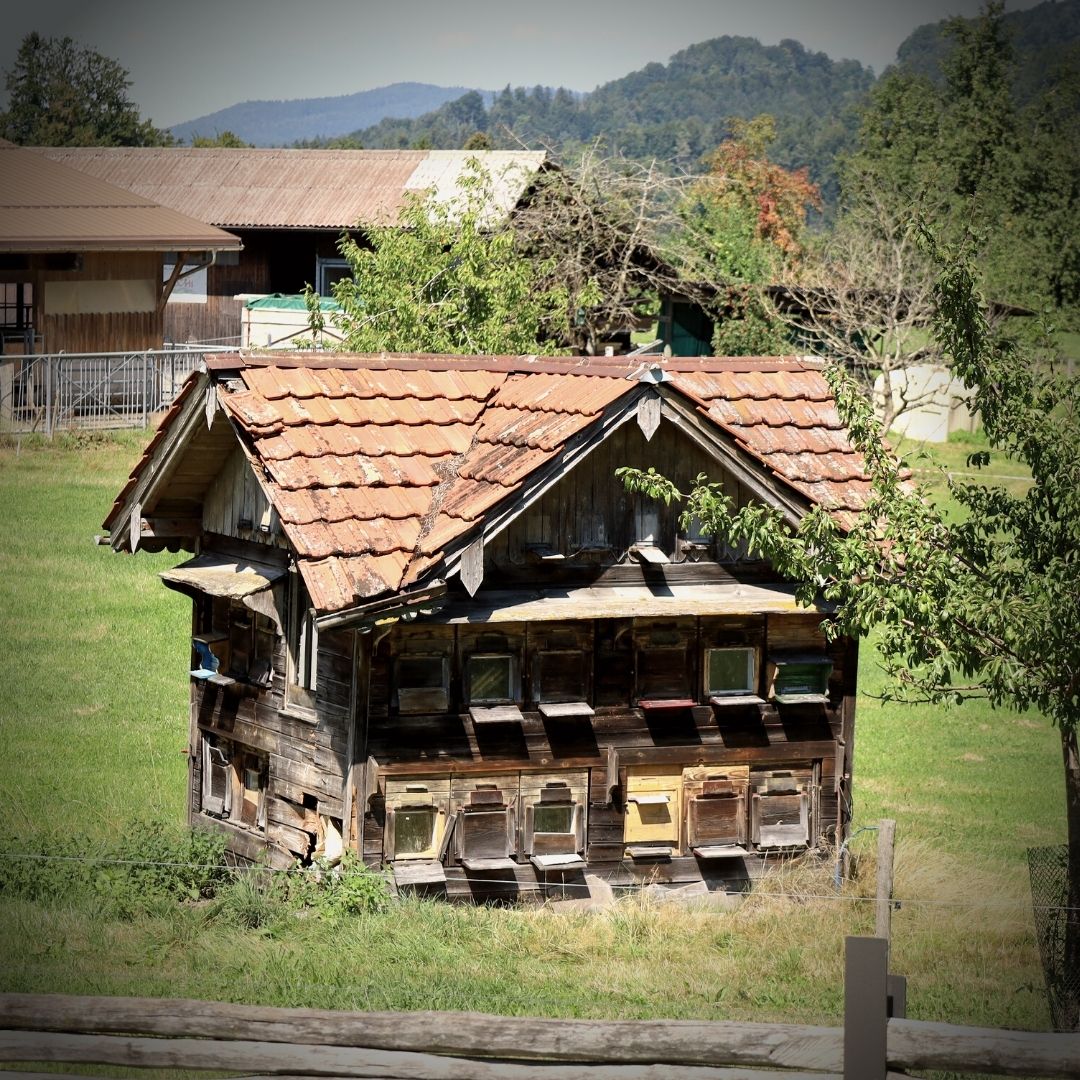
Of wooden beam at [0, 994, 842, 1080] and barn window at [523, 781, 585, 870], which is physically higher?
wooden beam at [0, 994, 842, 1080]

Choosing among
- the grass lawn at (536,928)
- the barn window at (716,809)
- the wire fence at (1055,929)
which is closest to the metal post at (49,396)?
the grass lawn at (536,928)

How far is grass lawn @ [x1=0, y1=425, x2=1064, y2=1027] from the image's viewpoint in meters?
9.48

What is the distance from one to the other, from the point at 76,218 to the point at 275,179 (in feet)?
35.9

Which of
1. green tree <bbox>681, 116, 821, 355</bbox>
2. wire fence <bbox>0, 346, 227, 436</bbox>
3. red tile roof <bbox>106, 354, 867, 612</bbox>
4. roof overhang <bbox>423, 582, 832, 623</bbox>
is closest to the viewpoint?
red tile roof <bbox>106, 354, 867, 612</bbox>

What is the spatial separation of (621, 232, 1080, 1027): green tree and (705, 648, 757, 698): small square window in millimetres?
1653

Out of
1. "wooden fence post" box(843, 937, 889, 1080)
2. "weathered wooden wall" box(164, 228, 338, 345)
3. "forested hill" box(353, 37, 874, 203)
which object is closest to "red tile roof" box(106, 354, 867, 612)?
"wooden fence post" box(843, 937, 889, 1080)

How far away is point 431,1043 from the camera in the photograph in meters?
6.82

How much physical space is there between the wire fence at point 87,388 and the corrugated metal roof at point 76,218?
2.34 meters

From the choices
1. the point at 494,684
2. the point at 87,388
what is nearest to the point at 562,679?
the point at 494,684

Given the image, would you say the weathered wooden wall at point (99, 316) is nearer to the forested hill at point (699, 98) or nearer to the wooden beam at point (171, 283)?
the wooden beam at point (171, 283)

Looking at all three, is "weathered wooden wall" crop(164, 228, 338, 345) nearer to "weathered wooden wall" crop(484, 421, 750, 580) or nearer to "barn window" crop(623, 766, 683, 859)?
"weathered wooden wall" crop(484, 421, 750, 580)

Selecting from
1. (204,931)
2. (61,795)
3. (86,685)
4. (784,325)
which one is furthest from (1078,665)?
(784,325)

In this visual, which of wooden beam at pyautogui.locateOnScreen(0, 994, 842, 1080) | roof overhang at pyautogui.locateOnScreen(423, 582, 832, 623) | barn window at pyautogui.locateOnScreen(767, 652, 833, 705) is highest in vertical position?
roof overhang at pyautogui.locateOnScreen(423, 582, 832, 623)

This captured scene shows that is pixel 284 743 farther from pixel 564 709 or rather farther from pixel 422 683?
pixel 564 709
